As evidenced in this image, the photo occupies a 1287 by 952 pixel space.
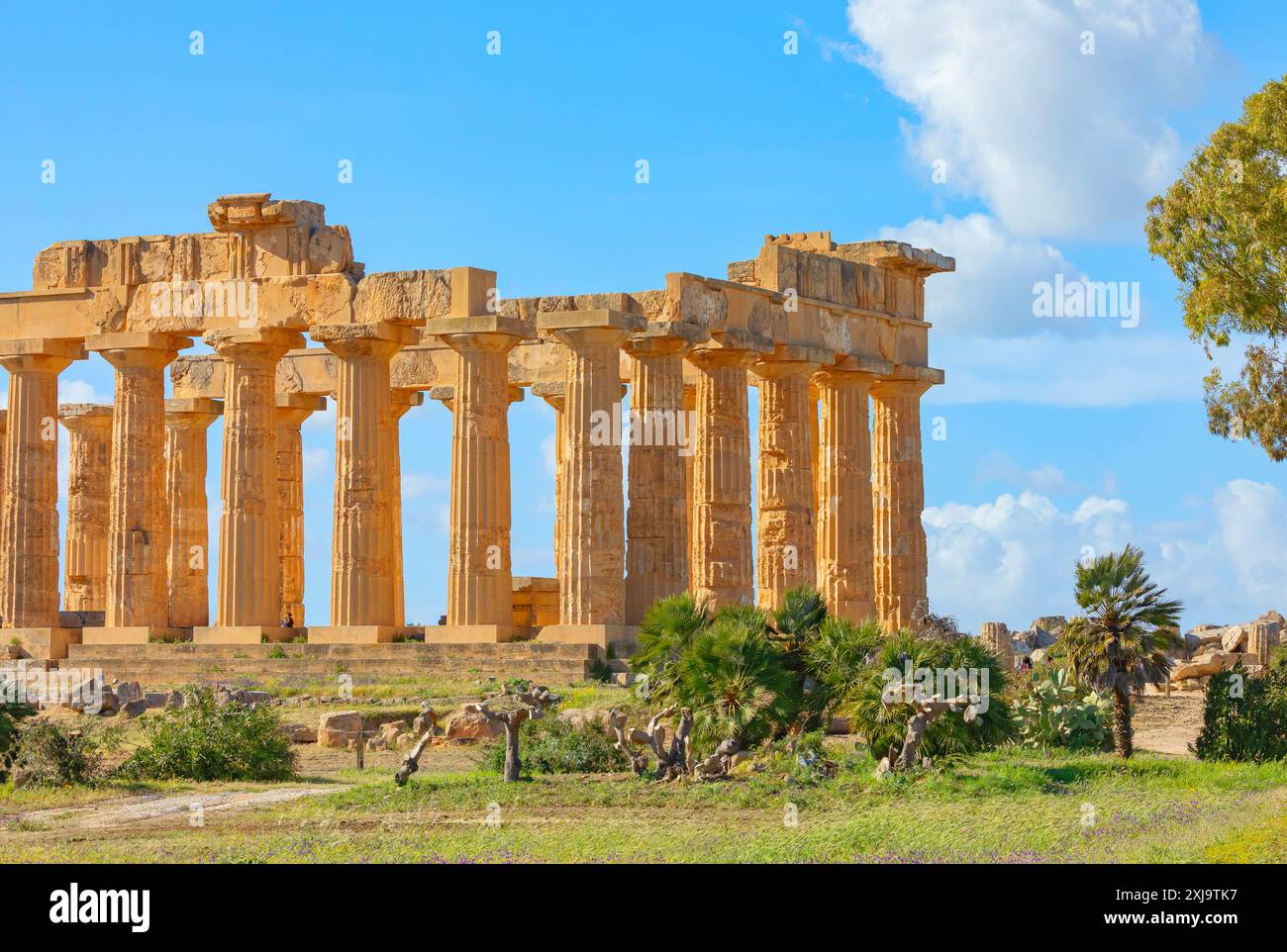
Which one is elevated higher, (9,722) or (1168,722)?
(9,722)

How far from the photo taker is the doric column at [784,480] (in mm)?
44438

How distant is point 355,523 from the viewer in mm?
42531

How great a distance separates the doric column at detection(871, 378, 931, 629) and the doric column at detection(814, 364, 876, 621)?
3.86 feet

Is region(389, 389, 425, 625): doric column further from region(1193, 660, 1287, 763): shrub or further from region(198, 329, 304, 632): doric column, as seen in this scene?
region(1193, 660, 1287, 763): shrub

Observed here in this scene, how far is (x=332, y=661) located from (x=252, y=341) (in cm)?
730

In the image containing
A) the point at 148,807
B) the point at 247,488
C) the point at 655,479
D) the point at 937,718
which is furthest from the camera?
the point at 247,488

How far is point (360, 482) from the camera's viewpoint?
140ft

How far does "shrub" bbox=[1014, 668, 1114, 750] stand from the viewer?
30719mm

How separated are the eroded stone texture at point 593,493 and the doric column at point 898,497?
9.27m

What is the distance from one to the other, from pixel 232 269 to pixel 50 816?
21.0 meters

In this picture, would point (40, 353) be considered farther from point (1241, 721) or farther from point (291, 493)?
point (1241, 721)

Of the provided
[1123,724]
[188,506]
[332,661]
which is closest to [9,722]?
[332,661]
